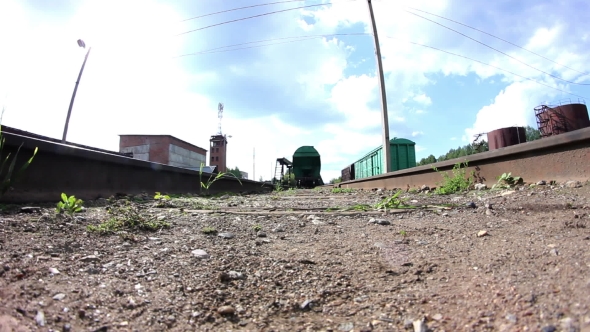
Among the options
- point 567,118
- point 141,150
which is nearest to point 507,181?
point 567,118

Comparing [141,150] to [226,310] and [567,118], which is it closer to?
[567,118]

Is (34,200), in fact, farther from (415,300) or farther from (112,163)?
(415,300)

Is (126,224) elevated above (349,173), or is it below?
below

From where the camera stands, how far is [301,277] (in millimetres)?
1772

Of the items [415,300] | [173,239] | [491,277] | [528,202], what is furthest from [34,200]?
[528,202]

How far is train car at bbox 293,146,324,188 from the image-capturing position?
24656mm

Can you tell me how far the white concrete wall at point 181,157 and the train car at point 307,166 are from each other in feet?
68.6

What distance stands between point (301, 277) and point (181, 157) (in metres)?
52.2

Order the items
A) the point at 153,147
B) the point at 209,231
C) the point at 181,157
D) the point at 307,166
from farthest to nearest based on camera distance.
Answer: the point at 181,157
the point at 153,147
the point at 307,166
the point at 209,231

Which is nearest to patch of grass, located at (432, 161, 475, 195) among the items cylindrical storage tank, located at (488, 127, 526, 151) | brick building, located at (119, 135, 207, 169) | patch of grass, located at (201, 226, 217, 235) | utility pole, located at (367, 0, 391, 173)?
patch of grass, located at (201, 226, 217, 235)

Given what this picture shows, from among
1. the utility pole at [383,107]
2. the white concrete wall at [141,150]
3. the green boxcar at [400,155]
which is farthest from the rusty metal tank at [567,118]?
→ the white concrete wall at [141,150]

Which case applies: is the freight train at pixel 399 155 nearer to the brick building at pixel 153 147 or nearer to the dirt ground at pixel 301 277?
the dirt ground at pixel 301 277

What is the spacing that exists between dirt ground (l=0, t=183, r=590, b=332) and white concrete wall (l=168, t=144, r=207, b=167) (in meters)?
41.5

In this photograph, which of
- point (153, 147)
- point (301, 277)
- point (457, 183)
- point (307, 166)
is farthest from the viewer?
point (153, 147)
